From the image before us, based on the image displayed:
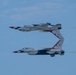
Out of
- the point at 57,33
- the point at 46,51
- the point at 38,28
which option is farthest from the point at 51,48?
the point at 38,28

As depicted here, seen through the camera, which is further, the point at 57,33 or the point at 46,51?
the point at 57,33

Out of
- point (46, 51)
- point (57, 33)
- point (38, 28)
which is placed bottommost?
point (46, 51)

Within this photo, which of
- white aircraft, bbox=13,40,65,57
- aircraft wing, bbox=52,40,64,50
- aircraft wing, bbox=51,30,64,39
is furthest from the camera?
aircraft wing, bbox=52,40,64,50

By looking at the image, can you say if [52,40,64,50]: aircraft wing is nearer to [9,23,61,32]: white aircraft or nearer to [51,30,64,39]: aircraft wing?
[51,30,64,39]: aircraft wing

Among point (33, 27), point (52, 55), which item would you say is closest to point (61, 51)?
point (52, 55)

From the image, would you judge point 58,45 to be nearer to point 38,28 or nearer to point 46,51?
point 46,51

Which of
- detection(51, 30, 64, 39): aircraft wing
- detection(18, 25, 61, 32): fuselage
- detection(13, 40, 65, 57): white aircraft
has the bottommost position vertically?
detection(13, 40, 65, 57): white aircraft

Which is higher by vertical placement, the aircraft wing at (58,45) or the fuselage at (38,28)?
the fuselage at (38,28)

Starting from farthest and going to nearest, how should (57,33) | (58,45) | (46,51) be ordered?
(58,45)
(57,33)
(46,51)

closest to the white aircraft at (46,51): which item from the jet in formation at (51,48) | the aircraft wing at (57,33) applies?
the jet in formation at (51,48)

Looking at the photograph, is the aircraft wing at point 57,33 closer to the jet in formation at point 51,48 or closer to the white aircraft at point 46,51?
the jet in formation at point 51,48

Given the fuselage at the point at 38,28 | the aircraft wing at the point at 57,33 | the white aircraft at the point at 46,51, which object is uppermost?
the fuselage at the point at 38,28

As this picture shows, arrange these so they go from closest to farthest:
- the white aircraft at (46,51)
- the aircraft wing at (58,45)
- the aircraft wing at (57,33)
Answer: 1. the white aircraft at (46,51)
2. the aircraft wing at (57,33)
3. the aircraft wing at (58,45)

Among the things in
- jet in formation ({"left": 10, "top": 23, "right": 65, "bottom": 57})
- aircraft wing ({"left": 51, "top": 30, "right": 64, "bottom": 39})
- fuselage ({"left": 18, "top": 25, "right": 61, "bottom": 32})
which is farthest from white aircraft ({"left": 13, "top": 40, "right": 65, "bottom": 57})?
fuselage ({"left": 18, "top": 25, "right": 61, "bottom": 32})
